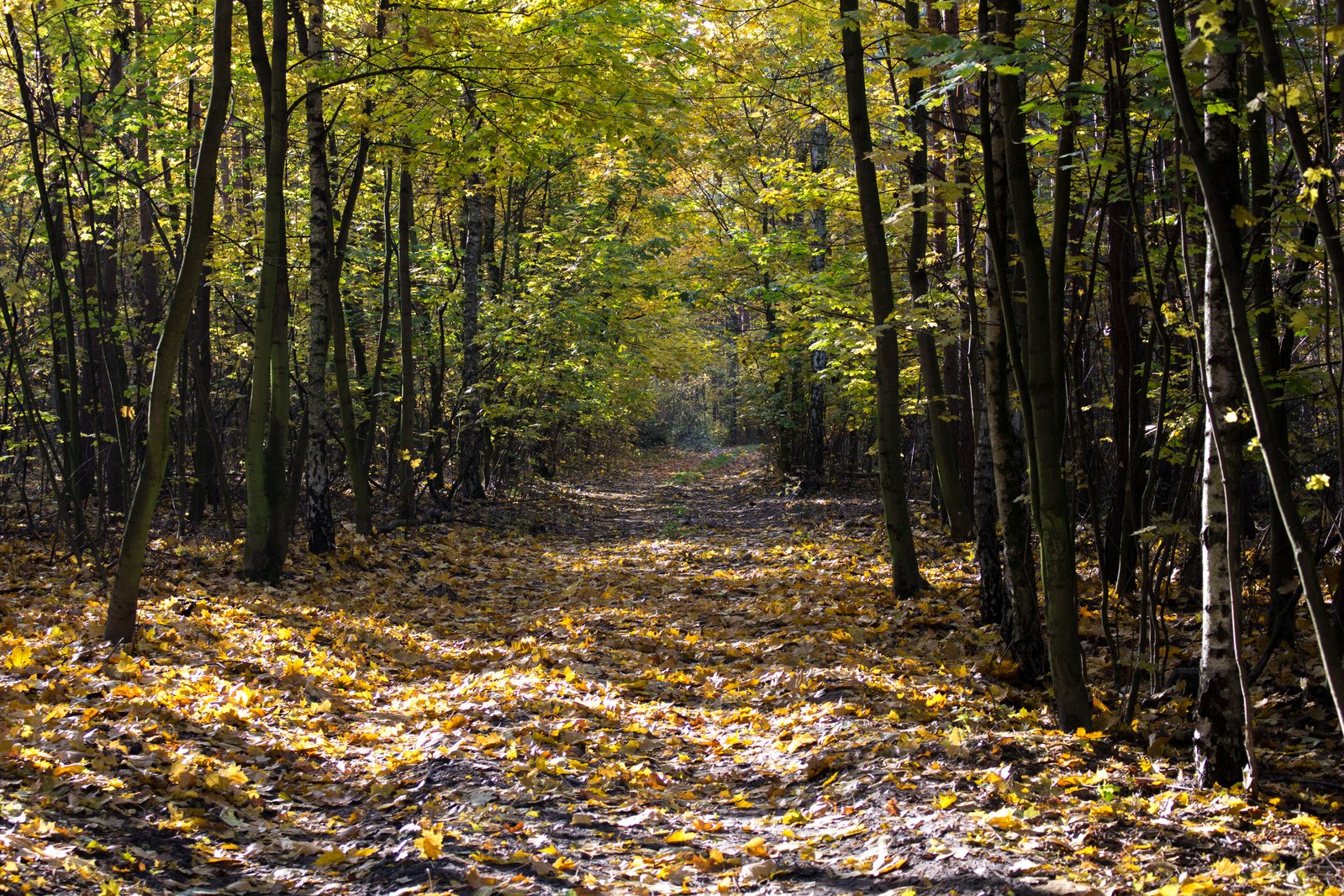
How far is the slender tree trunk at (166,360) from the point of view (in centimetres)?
608

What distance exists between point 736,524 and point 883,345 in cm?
804

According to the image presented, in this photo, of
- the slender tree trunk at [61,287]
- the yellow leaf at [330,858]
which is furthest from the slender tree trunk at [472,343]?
the yellow leaf at [330,858]

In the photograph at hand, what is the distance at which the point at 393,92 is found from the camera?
10227mm

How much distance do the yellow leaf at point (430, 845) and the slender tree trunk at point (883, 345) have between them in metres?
5.33

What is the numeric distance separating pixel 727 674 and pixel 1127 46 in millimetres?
4817

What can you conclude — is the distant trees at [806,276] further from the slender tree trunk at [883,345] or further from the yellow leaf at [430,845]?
the yellow leaf at [430,845]

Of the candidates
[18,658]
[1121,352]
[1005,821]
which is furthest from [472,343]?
[1005,821]

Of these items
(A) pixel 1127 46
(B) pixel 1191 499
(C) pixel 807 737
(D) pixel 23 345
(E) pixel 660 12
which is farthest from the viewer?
(D) pixel 23 345

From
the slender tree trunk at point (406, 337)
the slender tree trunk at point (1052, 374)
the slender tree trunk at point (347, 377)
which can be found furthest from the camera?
the slender tree trunk at point (406, 337)

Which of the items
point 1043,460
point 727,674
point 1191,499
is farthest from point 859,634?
point 1043,460

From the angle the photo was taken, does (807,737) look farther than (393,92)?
No

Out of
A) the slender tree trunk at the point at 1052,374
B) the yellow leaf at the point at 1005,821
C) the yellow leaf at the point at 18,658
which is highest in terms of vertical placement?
the slender tree trunk at the point at 1052,374

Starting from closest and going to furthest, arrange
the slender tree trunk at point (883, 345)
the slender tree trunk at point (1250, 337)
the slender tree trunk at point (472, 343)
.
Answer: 1. the slender tree trunk at point (1250, 337)
2. the slender tree trunk at point (883, 345)
3. the slender tree trunk at point (472, 343)

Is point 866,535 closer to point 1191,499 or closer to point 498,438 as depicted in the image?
point 1191,499
